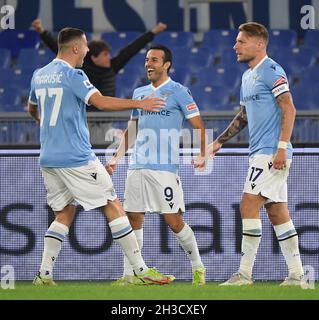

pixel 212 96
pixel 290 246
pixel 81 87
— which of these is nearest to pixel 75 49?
pixel 81 87

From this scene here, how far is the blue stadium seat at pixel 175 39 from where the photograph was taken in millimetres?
14430

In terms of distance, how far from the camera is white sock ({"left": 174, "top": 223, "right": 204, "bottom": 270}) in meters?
7.92

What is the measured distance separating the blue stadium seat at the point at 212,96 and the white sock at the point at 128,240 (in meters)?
6.93

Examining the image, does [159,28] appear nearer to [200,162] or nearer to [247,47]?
[200,162]

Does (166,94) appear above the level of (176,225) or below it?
above

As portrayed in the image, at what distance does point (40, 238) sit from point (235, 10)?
289 inches

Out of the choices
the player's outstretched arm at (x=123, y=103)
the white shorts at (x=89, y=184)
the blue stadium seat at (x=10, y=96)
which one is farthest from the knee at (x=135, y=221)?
the blue stadium seat at (x=10, y=96)

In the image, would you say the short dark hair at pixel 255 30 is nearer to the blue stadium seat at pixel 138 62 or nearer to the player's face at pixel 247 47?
the player's face at pixel 247 47

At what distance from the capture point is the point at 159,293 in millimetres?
6617

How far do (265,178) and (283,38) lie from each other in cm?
754

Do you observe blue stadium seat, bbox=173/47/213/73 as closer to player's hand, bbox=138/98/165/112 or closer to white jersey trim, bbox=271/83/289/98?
white jersey trim, bbox=271/83/289/98

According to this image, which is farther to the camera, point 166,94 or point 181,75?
point 181,75

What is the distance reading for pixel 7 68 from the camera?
14.5 meters

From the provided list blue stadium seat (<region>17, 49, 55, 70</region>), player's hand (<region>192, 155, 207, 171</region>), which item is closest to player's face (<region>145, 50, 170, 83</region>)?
player's hand (<region>192, 155, 207, 171</region>)
